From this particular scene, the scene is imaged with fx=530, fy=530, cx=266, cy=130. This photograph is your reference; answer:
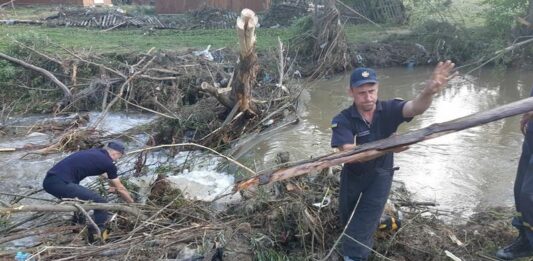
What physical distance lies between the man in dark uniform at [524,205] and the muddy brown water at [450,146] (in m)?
1.30

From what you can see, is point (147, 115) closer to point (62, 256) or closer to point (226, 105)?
point (226, 105)

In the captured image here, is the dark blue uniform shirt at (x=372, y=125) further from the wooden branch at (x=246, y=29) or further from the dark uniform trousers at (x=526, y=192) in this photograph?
the wooden branch at (x=246, y=29)

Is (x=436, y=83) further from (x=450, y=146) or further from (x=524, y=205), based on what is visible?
(x=450, y=146)

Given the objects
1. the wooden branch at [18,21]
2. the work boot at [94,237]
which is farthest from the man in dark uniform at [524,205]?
the wooden branch at [18,21]

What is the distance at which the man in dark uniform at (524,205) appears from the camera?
422cm

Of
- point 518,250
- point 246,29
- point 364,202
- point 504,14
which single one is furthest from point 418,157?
point 504,14

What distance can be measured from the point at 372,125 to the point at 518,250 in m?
1.69

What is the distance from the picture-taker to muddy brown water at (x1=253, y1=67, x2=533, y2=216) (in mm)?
6527

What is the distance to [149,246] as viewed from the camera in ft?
14.9

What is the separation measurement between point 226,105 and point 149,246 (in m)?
4.60

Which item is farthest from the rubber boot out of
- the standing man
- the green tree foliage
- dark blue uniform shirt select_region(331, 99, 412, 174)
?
the green tree foliage

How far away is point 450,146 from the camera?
831 cm

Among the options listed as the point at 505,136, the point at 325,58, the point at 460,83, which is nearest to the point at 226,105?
the point at 505,136

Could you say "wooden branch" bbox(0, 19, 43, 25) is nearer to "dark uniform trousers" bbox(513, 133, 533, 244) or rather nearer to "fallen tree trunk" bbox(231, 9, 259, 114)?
"fallen tree trunk" bbox(231, 9, 259, 114)
